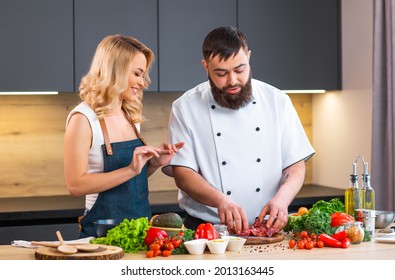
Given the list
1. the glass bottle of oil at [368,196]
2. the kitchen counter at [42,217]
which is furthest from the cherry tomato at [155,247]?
the kitchen counter at [42,217]

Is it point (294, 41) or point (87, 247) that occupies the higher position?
point (294, 41)

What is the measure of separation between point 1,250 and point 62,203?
188 cm

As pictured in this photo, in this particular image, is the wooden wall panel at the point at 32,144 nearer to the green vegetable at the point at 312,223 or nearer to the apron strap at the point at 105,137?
the apron strap at the point at 105,137

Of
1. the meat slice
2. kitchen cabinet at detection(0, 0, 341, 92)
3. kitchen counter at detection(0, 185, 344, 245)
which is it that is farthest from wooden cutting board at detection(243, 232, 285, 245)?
kitchen cabinet at detection(0, 0, 341, 92)

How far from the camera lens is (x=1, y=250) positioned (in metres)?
2.82

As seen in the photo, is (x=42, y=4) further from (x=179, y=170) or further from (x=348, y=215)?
(x=348, y=215)

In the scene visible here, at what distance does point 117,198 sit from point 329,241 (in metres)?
1.00

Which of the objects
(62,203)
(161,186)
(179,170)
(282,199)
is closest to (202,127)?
(179,170)

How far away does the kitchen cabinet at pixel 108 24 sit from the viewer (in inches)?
186

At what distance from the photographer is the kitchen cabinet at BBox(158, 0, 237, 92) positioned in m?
4.89

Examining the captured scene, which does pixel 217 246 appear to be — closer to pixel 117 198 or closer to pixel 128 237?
pixel 128 237

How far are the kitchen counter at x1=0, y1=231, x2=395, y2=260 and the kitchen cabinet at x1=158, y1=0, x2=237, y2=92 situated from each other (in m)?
2.21

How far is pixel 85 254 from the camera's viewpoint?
2.56 meters

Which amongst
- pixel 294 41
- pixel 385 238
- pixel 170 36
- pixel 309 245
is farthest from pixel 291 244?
pixel 294 41
